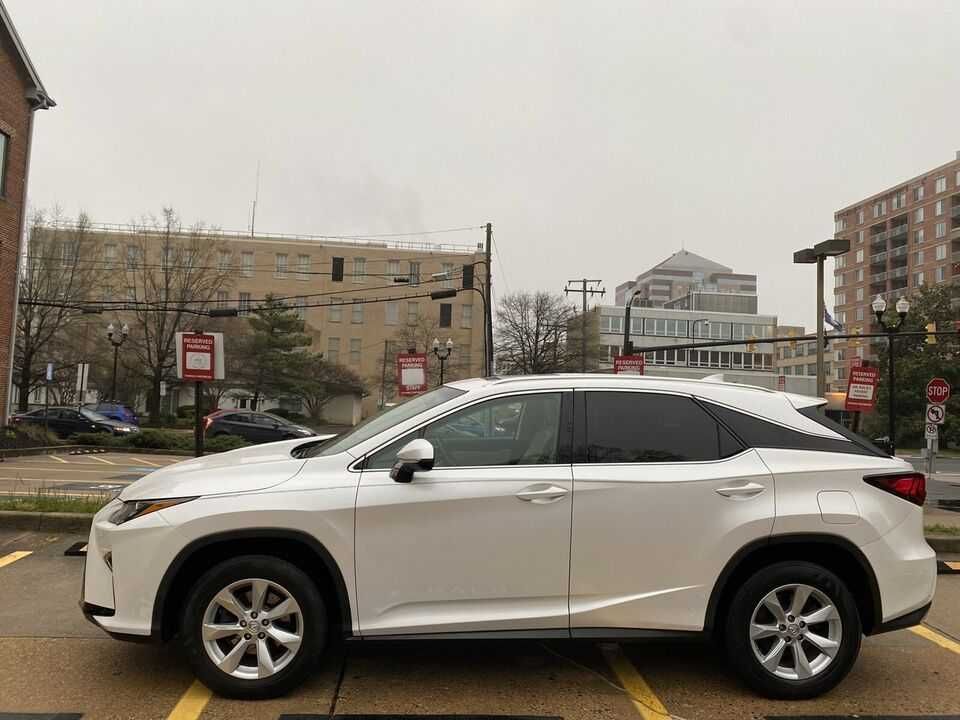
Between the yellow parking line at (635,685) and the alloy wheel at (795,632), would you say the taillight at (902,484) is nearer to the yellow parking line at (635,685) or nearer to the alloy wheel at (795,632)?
the alloy wheel at (795,632)

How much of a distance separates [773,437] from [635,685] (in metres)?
1.58

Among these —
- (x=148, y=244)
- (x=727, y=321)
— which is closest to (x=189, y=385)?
(x=148, y=244)

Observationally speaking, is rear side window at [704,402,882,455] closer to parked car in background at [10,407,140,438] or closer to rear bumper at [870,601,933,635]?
rear bumper at [870,601,933,635]

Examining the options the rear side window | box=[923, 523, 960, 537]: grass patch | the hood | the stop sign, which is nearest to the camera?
the hood

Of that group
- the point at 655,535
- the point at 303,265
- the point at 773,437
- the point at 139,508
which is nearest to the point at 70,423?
the point at 139,508

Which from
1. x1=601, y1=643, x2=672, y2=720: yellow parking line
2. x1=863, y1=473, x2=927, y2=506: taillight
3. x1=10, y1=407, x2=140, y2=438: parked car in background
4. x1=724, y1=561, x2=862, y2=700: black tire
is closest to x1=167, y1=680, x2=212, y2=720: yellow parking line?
x1=601, y1=643, x2=672, y2=720: yellow parking line

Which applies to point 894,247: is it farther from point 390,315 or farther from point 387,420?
point 387,420

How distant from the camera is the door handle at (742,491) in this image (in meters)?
3.89

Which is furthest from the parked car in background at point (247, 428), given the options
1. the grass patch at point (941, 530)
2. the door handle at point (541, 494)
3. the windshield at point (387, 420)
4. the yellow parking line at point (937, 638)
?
the door handle at point (541, 494)

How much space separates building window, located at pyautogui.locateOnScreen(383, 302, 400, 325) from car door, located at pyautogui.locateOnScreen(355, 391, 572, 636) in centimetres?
6842

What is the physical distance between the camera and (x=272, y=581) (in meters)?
3.72

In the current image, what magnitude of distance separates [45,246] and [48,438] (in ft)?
67.8

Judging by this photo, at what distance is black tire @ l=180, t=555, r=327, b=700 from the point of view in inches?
146

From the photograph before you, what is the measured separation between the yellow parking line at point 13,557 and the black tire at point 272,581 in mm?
3725
